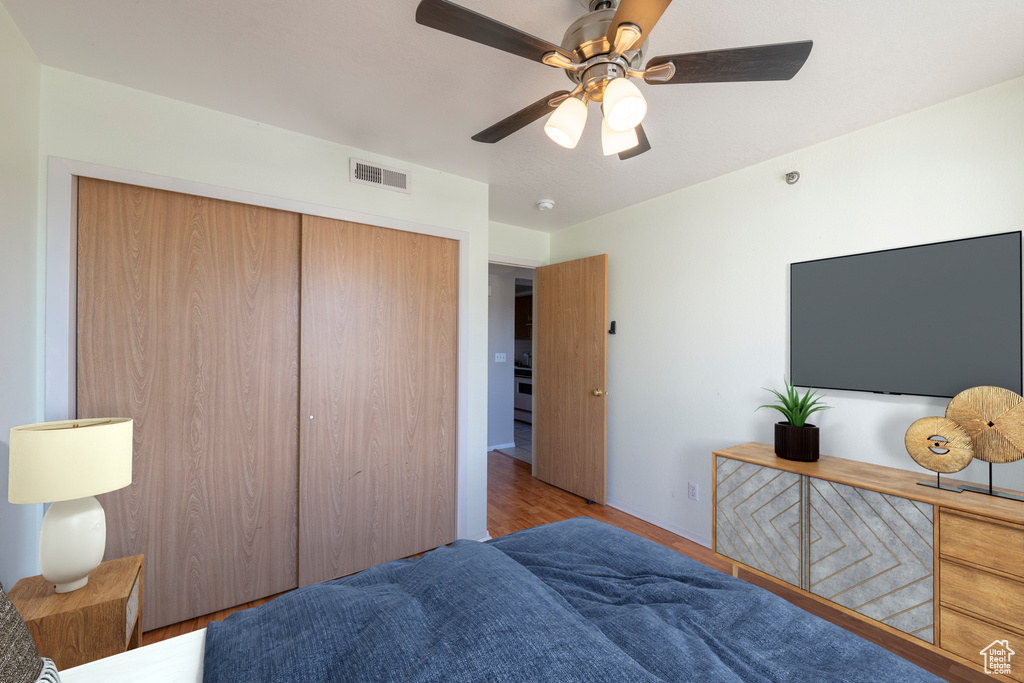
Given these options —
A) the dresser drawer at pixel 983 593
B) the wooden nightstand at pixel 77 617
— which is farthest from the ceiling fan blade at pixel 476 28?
the dresser drawer at pixel 983 593

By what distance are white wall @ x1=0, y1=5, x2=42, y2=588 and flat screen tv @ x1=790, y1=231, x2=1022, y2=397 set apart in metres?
3.47

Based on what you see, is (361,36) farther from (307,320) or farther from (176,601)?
(176,601)

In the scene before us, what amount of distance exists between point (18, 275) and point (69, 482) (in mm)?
871

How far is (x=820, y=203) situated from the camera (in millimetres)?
2332

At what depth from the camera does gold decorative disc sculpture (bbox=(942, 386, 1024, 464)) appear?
160 cm

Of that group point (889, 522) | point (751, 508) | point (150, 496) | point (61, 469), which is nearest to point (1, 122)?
point (61, 469)

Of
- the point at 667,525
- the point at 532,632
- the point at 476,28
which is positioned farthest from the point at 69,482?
the point at 667,525

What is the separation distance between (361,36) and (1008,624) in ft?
10.0

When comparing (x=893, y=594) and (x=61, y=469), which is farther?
(x=893, y=594)

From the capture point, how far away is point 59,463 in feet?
4.16

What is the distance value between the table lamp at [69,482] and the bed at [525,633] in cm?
52

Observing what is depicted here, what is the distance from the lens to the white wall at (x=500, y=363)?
5195mm

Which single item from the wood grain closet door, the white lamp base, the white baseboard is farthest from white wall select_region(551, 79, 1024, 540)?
the white lamp base

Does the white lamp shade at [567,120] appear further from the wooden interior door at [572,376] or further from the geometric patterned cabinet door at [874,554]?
the wooden interior door at [572,376]
